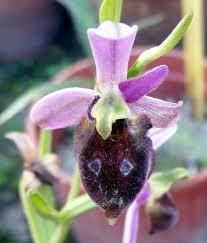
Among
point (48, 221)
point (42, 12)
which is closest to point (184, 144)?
point (48, 221)

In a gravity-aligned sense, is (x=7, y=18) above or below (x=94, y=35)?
below

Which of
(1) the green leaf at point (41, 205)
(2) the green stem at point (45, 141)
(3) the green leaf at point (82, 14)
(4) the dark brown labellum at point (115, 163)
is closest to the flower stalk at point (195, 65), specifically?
(3) the green leaf at point (82, 14)

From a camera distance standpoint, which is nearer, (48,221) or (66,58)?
(48,221)

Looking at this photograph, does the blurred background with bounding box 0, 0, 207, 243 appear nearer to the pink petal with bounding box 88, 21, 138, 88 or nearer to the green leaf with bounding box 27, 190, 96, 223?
the green leaf with bounding box 27, 190, 96, 223

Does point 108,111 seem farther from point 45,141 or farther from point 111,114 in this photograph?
point 45,141

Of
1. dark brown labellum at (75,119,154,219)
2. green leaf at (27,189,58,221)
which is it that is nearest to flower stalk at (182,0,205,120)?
green leaf at (27,189,58,221)

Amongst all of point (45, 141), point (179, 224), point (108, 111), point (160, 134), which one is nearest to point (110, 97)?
point (108, 111)

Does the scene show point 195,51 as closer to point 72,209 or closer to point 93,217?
point 93,217

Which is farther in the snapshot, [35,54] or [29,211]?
[35,54]
